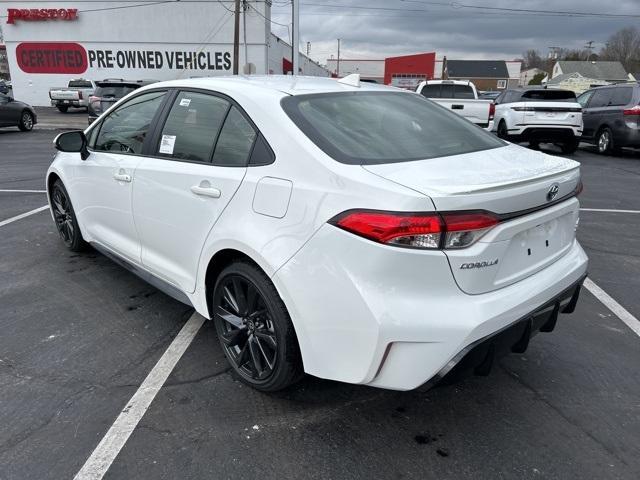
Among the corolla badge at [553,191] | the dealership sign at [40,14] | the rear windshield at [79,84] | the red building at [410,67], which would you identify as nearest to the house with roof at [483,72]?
the red building at [410,67]

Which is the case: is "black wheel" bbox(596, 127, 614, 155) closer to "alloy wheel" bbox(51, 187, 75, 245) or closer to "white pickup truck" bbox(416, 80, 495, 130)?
"white pickup truck" bbox(416, 80, 495, 130)

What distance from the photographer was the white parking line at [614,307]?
3.71m

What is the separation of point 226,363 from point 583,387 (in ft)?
6.83

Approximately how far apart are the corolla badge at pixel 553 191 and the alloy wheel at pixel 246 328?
1.45 metres

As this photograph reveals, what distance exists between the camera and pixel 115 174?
3.67 m

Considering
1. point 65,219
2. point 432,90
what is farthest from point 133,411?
point 432,90

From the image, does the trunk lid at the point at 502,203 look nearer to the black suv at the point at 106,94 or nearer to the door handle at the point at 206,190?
the door handle at the point at 206,190

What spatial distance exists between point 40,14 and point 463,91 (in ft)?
89.1

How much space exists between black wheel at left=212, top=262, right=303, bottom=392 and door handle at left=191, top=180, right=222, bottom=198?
39 centimetres

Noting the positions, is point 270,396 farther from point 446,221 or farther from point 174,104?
point 174,104

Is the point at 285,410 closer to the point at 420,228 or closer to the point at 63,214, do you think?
the point at 420,228

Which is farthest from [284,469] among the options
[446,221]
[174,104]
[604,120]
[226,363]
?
[604,120]

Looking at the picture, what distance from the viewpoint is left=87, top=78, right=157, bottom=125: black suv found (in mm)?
14922

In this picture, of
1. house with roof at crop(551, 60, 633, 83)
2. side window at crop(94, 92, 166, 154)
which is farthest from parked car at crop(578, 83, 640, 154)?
house with roof at crop(551, 60, 633, 83)
